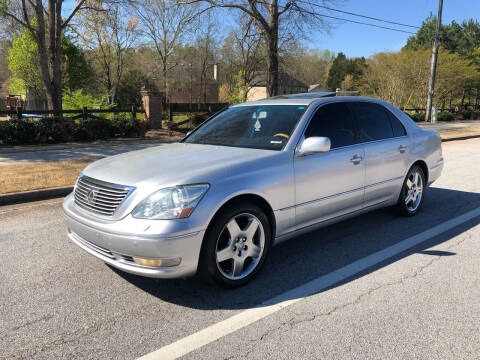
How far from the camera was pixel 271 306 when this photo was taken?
10.3ft

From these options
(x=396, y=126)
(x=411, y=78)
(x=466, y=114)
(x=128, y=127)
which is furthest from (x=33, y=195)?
(x=466, y=114)

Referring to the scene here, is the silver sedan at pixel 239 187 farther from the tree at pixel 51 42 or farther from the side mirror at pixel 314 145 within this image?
the tree at pixel 51 42

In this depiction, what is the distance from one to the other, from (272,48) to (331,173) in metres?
15.4

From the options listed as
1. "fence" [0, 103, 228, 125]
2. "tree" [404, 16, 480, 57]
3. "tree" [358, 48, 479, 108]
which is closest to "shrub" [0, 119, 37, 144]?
"fence" [0, 103, 228, 125]

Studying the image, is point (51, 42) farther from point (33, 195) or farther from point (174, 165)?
point (174, 165)

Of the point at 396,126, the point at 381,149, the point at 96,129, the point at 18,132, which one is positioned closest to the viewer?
the point at 381,149

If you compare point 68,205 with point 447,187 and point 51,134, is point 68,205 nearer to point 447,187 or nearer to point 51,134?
point 447,187

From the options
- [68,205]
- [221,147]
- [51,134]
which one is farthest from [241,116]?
[51,134]

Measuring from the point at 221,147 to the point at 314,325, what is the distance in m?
1.97

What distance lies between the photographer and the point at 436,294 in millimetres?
3344

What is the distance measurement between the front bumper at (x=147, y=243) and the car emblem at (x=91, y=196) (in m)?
0.19

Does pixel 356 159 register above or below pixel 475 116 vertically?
below

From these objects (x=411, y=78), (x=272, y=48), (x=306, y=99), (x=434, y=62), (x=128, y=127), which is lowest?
(x=128, y=127)

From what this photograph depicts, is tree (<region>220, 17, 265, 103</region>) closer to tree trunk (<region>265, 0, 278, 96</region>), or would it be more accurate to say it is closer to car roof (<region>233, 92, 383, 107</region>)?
tree trunk (<region>265, 0, 278, 96</region>)
